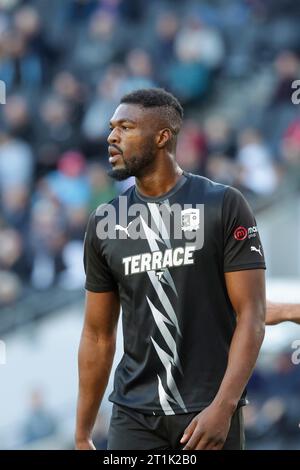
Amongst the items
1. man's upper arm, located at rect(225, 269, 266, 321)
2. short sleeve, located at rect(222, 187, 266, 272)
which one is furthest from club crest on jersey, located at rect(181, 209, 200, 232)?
A: man's upper arm, located at rect(225, 269, 266, 321)

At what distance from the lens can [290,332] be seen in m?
10.4

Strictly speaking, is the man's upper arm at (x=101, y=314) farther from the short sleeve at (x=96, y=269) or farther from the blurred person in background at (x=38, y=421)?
the blurred person in background at (x=38, y=421)

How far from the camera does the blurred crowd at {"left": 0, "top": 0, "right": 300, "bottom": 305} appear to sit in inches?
434

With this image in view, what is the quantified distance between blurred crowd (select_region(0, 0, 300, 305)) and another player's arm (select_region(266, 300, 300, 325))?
5822mm

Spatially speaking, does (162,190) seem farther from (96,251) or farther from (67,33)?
(67,33)

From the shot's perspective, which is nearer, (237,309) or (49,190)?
(237,309)

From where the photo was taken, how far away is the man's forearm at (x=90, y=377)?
190 inches

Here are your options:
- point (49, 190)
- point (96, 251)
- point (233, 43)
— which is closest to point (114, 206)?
point (96, 251)

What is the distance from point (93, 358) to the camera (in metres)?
4.84

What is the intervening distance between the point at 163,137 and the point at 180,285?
0.61m

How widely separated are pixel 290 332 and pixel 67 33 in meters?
4.84

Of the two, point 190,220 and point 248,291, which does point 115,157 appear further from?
point 248,291

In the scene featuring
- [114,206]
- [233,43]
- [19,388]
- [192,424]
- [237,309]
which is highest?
[233,43]

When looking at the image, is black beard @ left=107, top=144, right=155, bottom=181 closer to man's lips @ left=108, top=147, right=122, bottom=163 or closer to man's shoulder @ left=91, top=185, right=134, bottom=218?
man's lips @ left=108, top=147, right=122, bottom=163
